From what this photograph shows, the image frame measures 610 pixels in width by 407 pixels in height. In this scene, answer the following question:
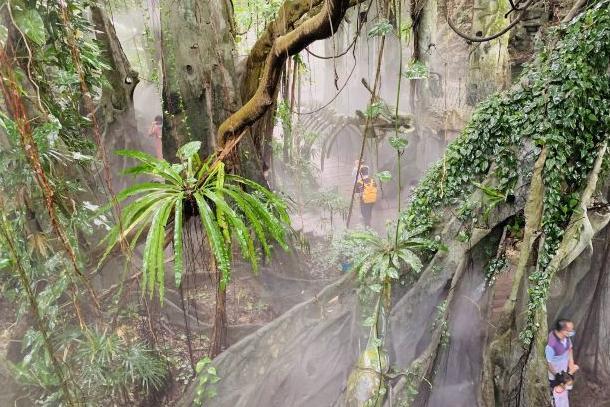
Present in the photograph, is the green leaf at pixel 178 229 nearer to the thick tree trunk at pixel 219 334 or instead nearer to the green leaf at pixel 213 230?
the green leaf at pixel 213 230

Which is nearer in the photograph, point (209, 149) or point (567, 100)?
point (567, 100)

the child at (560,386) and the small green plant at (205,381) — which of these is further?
the child at (560,386)

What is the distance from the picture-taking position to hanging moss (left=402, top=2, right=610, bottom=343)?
2.59m

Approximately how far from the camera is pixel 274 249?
4.60 metres

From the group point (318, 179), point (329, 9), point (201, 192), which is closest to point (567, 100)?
point (329, 9)

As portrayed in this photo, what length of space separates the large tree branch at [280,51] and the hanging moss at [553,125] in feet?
4.53

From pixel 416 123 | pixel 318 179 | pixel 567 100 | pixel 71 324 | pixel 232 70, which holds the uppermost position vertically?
pixel 232 70

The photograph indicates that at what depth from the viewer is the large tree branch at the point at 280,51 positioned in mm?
2158

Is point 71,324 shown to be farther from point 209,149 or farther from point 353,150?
point 353,150

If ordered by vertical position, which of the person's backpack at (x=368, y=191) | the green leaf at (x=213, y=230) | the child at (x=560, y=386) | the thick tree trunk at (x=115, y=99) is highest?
the thick tree trunk at (x=115, y=99)

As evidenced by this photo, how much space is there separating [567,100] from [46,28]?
10.3 feet

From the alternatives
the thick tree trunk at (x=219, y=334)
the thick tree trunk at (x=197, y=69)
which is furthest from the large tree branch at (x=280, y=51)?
the thick tree trunk at (x=219, y=334)

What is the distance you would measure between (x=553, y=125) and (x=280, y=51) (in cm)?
184

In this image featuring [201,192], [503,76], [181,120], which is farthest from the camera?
[503,76]
